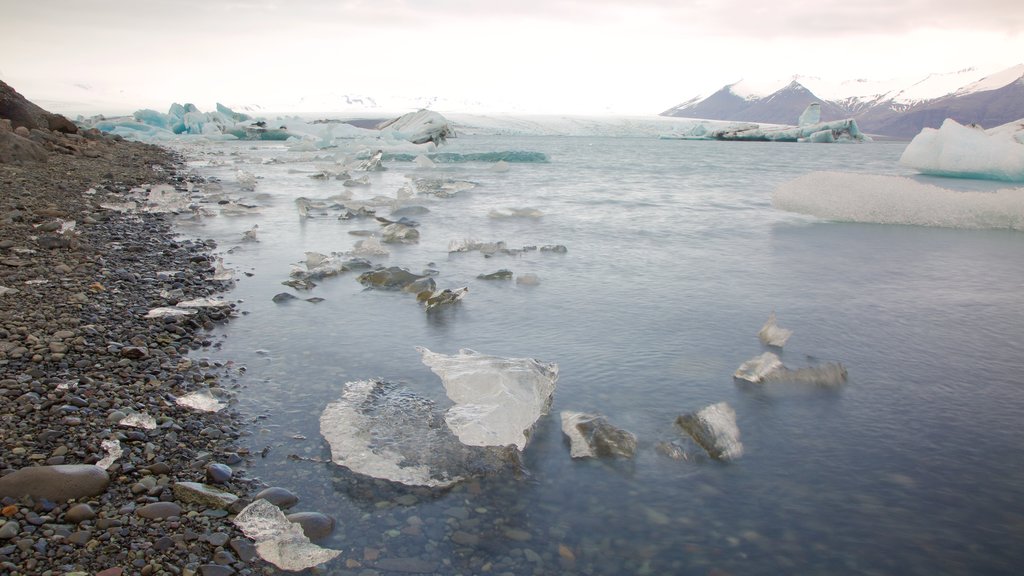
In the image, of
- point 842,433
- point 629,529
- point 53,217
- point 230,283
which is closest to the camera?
point 629,529

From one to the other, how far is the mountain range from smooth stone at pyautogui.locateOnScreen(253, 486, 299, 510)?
124374mm

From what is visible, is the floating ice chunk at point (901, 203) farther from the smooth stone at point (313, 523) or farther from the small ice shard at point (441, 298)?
the smooth stone at point (313, 523)

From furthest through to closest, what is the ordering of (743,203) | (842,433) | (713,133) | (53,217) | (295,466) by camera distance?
(713,133)
(743,203)
(53,217)
(842,433)
(295,466)

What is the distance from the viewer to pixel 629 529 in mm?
2102

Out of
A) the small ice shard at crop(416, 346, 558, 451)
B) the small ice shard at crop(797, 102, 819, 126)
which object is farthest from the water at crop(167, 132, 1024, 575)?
the small ice shard at crop(797, 102, 819, 126)

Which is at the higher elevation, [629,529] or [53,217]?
[53,217]

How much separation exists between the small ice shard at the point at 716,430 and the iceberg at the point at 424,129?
1122 inches

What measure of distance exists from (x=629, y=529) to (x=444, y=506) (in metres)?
0.63

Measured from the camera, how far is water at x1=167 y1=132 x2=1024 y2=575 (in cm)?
204

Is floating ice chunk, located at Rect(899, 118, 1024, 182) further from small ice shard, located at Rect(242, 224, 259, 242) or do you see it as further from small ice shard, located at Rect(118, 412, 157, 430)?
small ice shard, located at Rect(118, 412, 157, 430)

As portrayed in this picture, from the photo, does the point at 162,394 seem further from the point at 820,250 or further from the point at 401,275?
the point at 820,250

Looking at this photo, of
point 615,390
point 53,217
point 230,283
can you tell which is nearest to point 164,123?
point 53,217

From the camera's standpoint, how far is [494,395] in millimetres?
2684

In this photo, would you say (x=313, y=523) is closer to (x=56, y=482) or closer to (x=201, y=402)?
(x=56, y=482)
